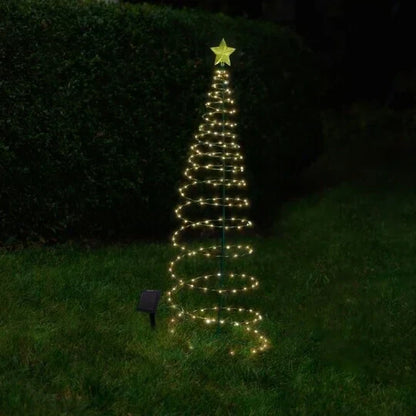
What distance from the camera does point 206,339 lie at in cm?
655

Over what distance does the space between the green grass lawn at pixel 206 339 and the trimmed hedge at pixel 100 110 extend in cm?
59

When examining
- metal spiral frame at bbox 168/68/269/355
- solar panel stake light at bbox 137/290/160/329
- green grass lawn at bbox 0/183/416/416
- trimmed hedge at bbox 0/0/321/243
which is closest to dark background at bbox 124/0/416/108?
trimmed hedge at bbox 0/0/321/243

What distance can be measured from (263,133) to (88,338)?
19.4ft

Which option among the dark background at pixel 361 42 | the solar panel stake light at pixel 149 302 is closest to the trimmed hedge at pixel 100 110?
the solar panel stake light at pixel 149 302

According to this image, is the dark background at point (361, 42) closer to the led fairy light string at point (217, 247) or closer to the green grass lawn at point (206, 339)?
the led fairy light string at point (217, 247)

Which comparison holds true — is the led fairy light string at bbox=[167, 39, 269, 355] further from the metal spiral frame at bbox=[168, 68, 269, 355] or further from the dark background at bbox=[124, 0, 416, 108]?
the dark background at bbox=[124, 0, 416, 108]

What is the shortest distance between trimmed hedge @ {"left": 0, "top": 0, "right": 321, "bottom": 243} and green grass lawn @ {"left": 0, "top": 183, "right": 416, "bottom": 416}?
593 mm

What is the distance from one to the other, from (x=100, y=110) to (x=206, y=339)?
12.8ft

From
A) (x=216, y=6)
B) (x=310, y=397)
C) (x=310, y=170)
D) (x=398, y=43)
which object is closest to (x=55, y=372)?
(x=310, y=397)

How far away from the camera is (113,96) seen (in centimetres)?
946

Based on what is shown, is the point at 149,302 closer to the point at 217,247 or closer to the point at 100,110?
the point at 217,247

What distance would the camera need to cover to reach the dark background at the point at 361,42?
824 inches

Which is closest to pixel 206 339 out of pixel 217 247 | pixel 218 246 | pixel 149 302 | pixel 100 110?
pixel 149 302

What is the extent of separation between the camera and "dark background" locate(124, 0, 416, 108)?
20922mm
